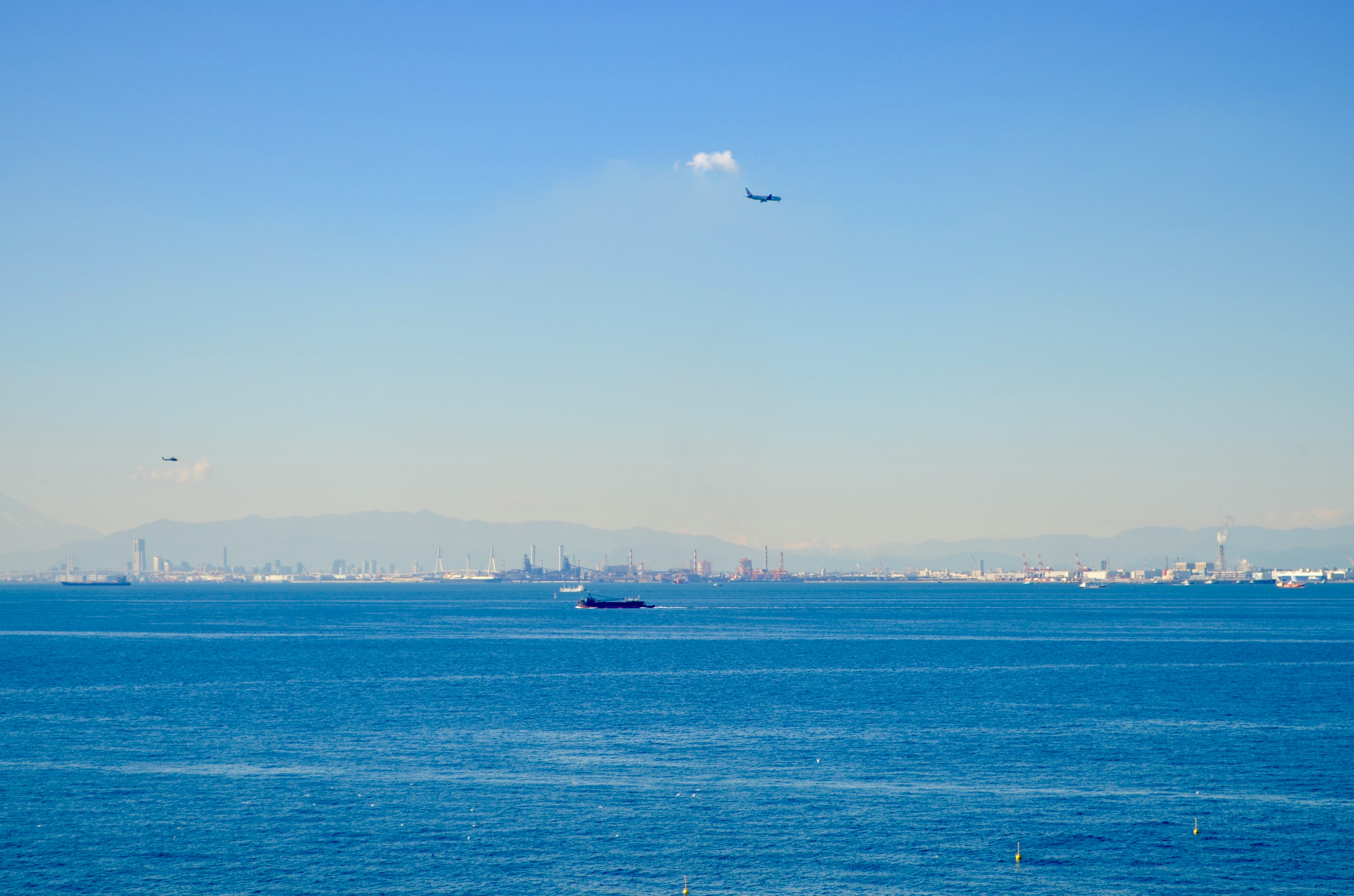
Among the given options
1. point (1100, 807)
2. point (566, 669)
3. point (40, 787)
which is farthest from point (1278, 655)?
point (40, 787)

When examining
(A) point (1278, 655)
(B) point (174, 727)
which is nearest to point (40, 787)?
(B) point (174, 727)

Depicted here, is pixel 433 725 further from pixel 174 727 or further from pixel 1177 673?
pixel 1177 673

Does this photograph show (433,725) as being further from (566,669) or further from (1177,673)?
(1177,673)

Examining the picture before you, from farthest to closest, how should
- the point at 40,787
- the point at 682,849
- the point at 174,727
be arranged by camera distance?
the point at 174,727 < the point at 40,787 < the point at 682,849

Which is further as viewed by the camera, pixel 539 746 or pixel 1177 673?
pixel 1177 673

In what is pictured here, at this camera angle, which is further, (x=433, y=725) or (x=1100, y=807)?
(x=433, y=725)

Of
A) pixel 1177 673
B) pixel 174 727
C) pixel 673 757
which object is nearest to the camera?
pixel 673 757
